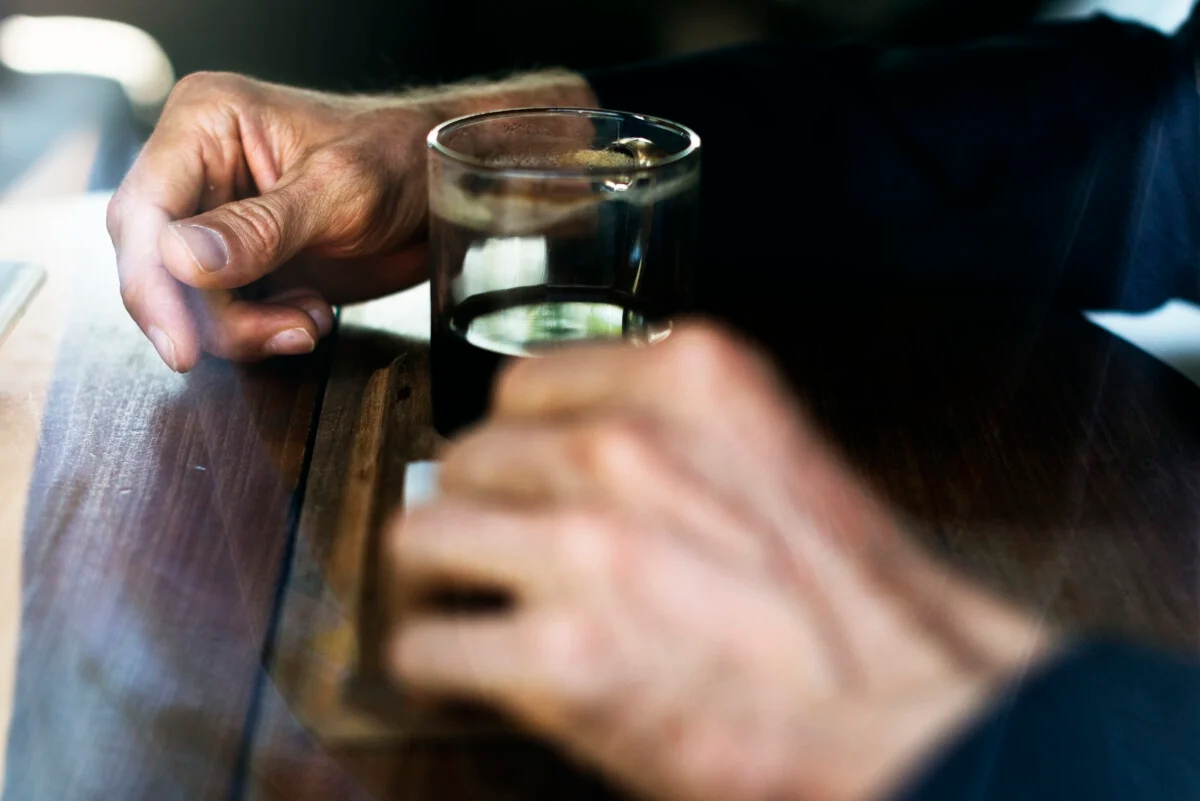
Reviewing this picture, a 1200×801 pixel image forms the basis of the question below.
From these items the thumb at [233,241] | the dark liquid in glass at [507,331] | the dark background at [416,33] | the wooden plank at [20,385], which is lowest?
the dark background at [416,33]

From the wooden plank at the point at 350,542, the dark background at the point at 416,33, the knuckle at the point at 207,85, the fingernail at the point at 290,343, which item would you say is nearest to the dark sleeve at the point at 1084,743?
the wooden plank at the point at 350,542

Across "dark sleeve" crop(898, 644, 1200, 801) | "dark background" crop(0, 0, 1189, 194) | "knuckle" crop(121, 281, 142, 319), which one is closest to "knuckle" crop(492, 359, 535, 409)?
"dark sleeve" crop(898, 644, 1200, 801)

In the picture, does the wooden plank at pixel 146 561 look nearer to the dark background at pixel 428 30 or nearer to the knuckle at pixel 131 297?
the knuckle at pixel 131 297

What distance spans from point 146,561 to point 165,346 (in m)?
0.15

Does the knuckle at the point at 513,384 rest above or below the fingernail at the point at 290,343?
above

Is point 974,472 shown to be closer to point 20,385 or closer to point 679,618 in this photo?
point 679,618

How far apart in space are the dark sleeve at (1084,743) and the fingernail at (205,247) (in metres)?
0.32

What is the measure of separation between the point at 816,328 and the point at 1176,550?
19 cm

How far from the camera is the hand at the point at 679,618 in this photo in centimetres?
23

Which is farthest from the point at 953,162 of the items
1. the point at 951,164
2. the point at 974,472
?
the point at 974,472

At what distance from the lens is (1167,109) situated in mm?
599

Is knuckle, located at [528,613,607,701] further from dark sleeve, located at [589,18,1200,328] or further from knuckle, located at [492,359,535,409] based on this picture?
dark sleeve, located at [589,18,1200,328]

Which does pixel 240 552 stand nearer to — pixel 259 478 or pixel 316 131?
pixel 259 478

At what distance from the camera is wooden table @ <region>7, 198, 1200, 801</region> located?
255mm
